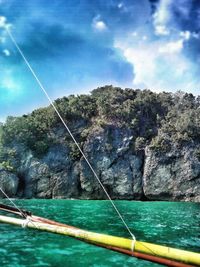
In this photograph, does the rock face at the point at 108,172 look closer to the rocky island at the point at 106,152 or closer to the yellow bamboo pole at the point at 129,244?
the rocky island at the point at 106,152

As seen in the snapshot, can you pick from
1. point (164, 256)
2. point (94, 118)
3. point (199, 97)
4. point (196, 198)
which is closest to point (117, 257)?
point (164, 256)

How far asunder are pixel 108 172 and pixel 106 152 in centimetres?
442

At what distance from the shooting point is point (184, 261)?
460cm

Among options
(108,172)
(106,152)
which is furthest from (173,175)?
(106,152)

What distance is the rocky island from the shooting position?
70.6 meters

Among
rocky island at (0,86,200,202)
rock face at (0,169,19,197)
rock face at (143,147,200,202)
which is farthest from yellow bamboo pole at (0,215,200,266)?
rock face at (143,147,200,202)

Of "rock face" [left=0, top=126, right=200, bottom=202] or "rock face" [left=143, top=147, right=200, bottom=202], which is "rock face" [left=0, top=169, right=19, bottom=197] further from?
"rock face" [left=143, top=147, right=200, bottom=202]

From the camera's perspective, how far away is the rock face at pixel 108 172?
69.8m

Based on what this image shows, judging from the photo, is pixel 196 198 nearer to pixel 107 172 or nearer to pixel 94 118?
pixel 107 172

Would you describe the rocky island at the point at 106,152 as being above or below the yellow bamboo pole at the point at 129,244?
above

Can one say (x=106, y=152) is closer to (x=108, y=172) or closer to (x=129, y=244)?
(x=108, y=172)

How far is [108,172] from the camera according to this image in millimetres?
73312

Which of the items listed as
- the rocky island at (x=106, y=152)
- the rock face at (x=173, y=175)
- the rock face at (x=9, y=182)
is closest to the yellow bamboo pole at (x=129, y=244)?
the rock face at (x=9, y=182)

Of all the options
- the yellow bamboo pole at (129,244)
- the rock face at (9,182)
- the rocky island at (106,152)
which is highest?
the rocky island at (106,152)
